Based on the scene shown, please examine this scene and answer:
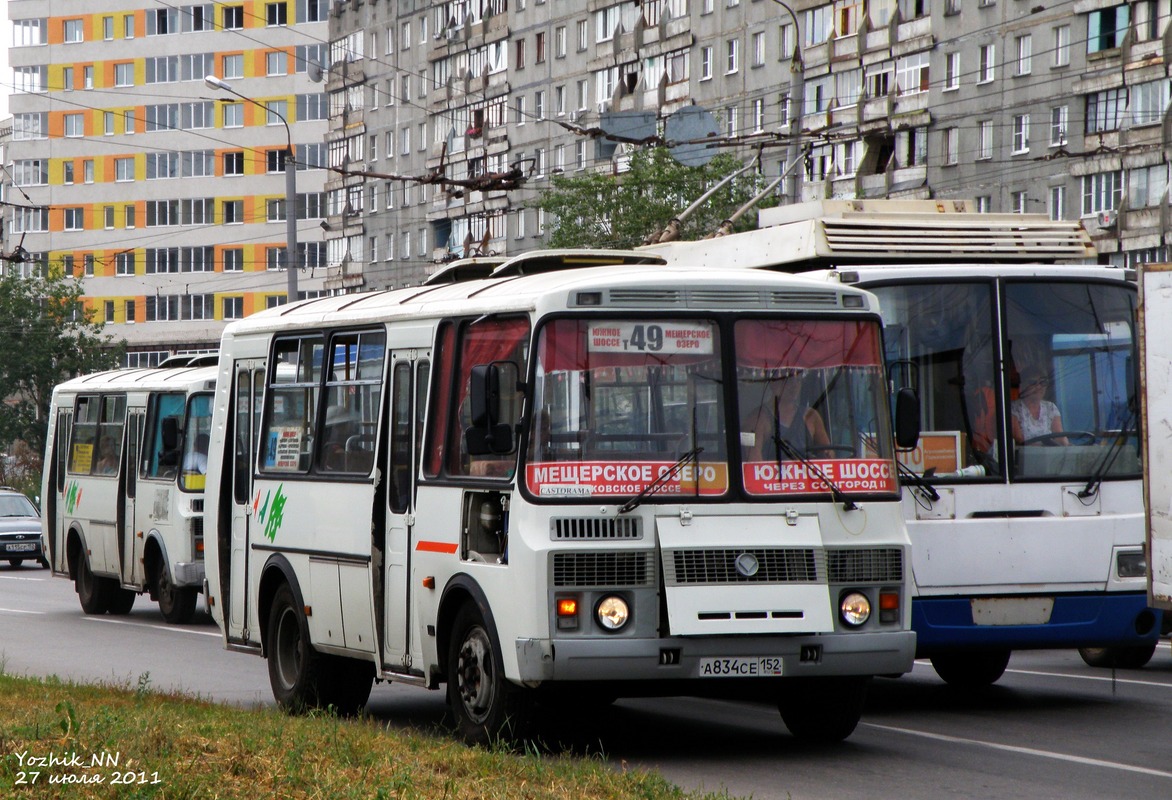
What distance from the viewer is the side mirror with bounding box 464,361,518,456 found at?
1054 centimetres

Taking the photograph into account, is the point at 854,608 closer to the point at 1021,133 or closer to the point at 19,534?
the point at 19,534

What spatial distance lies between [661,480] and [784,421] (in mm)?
800

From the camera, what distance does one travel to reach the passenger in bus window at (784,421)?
430 inches

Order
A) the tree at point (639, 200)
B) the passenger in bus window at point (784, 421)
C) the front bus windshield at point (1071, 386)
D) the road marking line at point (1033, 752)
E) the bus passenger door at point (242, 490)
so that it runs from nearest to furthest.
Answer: the road marking line at point (1033, 752), the passenger in bus window at point (784, 421), the front bus windshield at point (1071, 386), the bus passenger door at point (242, 490), the tree at point (639, 200)

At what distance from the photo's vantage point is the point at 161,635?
21.7m

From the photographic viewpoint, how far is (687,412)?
10820mm

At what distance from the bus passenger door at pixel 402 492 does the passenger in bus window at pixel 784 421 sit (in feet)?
6.83

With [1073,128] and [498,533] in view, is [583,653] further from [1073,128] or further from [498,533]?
[1073,128]

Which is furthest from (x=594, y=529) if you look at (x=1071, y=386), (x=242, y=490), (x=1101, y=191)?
(x=1101, y=191)

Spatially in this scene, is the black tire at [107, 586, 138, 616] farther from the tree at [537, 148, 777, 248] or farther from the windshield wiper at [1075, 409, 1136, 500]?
the tree at [537, 148, 777, 248]

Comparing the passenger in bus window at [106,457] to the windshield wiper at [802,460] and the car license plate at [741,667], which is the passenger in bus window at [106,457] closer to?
the windshield wiper at [802,460]

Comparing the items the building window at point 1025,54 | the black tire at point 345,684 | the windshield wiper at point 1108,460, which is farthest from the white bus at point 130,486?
the building window at point 1025,54

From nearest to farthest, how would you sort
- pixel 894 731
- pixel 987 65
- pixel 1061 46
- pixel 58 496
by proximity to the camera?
pixel 894 731 < pixel 58 496 < pixel 1061 46 < pixel 987 65

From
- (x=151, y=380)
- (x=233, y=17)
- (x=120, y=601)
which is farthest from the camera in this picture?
(x=233, y=17)
